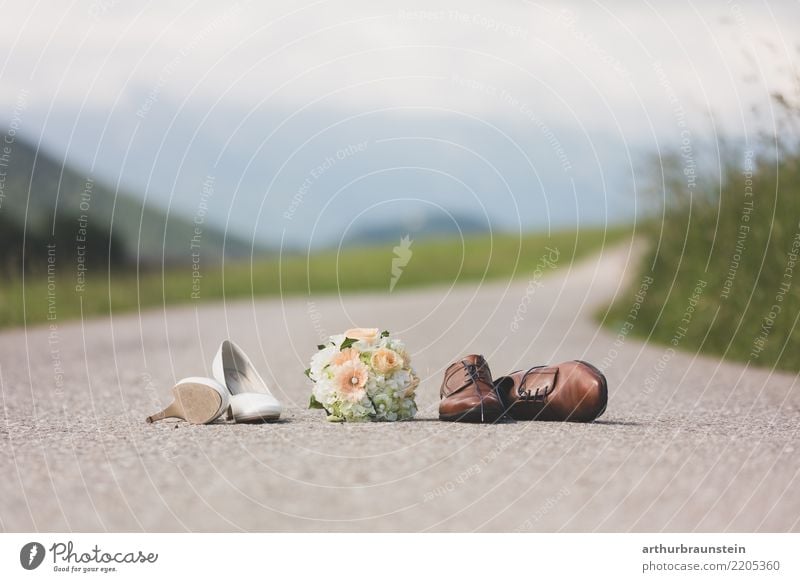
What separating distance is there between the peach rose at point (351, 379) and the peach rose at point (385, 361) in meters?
0.09

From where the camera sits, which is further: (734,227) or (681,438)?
(734,227)

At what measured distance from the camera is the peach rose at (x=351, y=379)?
7070mm

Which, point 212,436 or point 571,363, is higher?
point 571,363

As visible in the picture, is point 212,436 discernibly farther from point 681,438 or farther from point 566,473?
point 681,438

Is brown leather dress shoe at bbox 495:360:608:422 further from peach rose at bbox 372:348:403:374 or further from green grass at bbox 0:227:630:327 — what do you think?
green grass at bbox 0:227:630:327

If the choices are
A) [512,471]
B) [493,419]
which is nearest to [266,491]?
[512,471]

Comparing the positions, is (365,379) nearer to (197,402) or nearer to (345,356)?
(345,356)

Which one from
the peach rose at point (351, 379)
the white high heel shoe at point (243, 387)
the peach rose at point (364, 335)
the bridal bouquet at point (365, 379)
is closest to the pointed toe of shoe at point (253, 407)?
the white high heel shoe at point (243, 387)

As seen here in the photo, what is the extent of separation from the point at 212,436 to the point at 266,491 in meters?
1.41

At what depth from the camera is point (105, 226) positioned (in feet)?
107

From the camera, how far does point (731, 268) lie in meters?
12.5

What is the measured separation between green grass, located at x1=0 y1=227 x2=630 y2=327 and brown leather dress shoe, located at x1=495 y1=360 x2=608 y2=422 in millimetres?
5033

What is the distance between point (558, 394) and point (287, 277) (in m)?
27.8

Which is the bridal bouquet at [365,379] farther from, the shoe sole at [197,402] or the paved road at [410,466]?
the shoe sole at [197,402]
